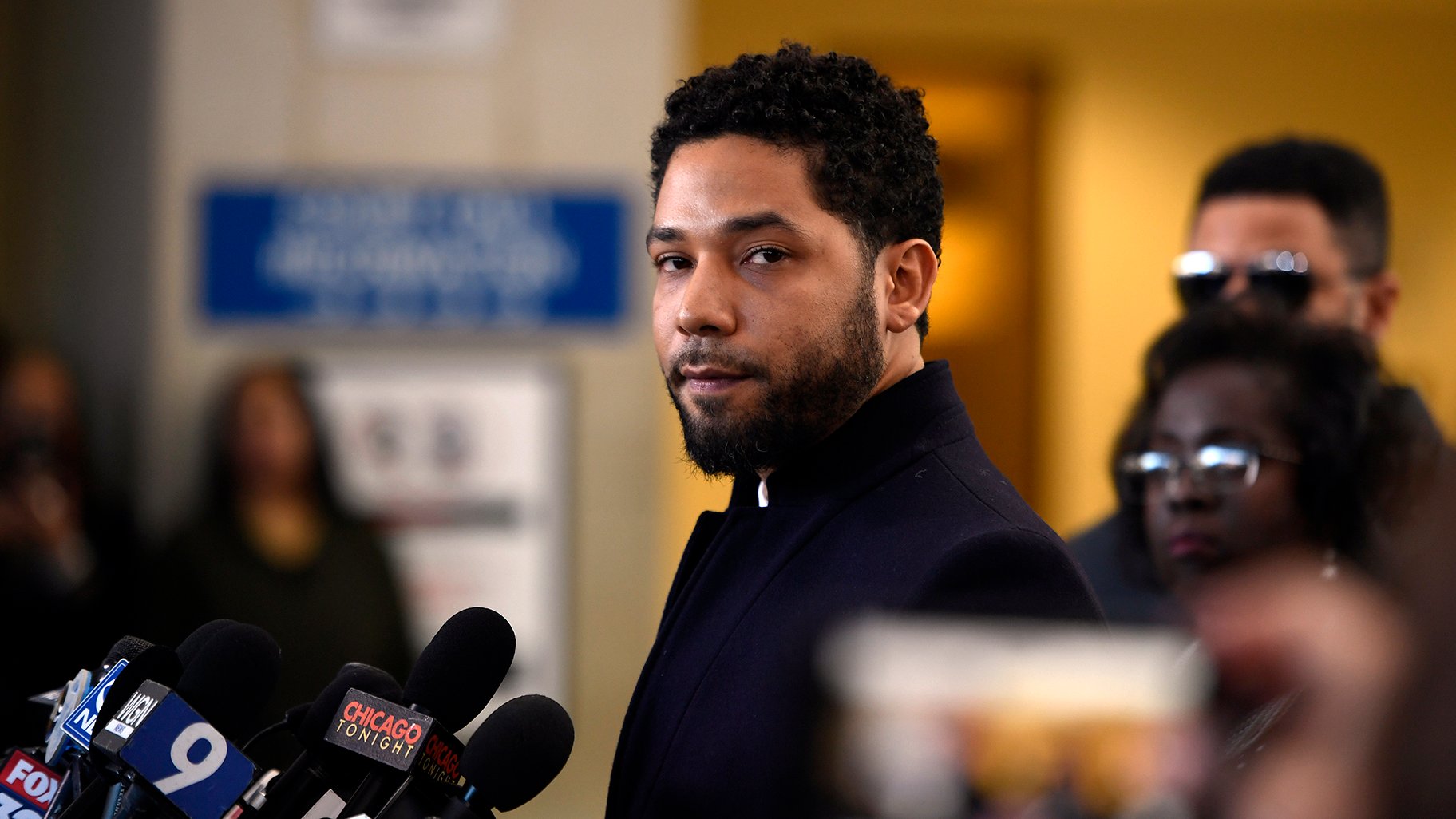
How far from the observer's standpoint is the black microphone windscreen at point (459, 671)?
120 centimetres

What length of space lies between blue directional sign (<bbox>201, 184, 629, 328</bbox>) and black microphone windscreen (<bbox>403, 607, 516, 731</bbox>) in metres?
3.04

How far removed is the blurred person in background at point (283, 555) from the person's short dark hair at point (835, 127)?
8.20ft

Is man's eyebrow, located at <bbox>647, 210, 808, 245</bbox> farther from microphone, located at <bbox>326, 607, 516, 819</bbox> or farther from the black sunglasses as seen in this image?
the black sunglasses

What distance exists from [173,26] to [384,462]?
4.27 ft

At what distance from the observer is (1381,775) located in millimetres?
417

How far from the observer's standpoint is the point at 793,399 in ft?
4.47

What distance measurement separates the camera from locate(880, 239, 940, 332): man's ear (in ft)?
4.71

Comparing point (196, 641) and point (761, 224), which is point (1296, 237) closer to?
point (761, 224)

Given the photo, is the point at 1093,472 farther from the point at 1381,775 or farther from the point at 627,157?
the point at 1381,775

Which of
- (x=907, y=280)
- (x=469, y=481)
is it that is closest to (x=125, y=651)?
(x=907, y=280)

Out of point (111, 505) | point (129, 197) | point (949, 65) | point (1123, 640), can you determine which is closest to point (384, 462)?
point (111, 505)

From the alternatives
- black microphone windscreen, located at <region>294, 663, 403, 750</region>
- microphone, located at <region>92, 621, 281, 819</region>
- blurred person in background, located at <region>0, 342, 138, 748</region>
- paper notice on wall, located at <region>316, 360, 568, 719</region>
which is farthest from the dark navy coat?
paper notice on wall, located at <region>316, 360, 568, 719</region>

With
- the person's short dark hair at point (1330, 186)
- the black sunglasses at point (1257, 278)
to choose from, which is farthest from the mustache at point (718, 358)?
the person's short dark hair at point (1330, 186)

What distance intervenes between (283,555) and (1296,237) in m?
2.49
